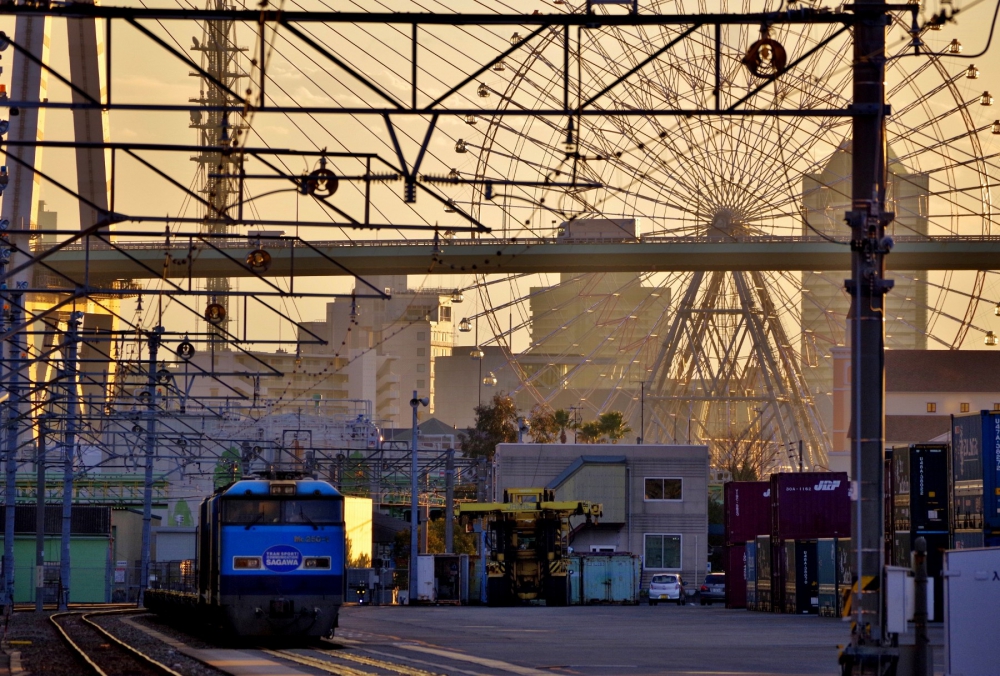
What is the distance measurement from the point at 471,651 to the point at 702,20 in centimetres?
1174

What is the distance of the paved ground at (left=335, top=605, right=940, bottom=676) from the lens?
72.5 ft

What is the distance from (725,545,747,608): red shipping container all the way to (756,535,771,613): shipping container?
4.00 m

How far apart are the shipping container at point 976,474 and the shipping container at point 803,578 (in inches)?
328

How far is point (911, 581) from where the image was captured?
1667 cm

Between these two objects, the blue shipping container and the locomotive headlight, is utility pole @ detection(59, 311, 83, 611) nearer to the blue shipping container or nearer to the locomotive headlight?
the locomotive headlight

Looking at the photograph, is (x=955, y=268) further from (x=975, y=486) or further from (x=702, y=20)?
(x=702, y=20)

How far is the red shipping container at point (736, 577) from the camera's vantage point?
51.9 metres

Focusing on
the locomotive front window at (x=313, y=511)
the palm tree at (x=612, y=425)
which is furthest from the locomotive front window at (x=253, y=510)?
the palm tree at (x=612, y=425)

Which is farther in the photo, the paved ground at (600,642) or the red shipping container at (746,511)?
the red shipping container at (746,511)

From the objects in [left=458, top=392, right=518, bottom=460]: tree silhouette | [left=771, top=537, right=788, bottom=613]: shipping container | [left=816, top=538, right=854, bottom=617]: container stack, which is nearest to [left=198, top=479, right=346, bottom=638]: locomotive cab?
[left=816, top=538, right=854, bottom=617]: container stack

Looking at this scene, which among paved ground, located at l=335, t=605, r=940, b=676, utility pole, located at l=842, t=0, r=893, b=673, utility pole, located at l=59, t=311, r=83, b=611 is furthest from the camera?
utility pole, located at l=59, t=311, r=83, b=611

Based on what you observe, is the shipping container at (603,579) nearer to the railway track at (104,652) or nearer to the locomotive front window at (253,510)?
the railway track at (104,652)

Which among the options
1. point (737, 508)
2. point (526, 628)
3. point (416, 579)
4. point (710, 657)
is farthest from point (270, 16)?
point (416, 579)

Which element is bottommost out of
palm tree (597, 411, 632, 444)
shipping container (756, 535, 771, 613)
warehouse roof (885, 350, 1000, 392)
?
shipping container (756, 535, 771, 613)
